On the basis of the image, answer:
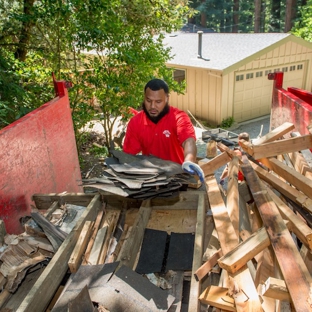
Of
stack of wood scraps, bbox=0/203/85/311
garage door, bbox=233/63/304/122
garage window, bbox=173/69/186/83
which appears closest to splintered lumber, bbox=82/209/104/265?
stack of wood scraps, bbox=0/203/85/311

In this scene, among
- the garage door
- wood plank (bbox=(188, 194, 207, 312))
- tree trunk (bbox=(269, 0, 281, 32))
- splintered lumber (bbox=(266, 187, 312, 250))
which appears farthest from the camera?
tree trunk (bbox=(269, 0, 281, 32))

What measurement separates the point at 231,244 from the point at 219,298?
1.48 ft

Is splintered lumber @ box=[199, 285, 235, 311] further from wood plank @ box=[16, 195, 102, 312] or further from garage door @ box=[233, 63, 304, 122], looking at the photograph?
garage door @ box=[233, 63, 304, 122]

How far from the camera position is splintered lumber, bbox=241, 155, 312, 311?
66.6 inches

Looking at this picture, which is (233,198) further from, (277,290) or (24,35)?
(24,35)

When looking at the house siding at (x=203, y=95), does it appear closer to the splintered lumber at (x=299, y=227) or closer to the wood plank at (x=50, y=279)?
the splintered lumber at (x=299, y=227)

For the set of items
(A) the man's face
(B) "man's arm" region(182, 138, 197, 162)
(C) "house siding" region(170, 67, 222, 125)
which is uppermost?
(A) the man's face

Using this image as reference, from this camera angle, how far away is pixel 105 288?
6.60 feet

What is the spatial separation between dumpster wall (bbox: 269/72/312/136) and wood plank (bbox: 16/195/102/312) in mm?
3526

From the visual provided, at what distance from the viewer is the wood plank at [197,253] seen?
6.32 feet

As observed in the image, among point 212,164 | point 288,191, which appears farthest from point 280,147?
point 212,164

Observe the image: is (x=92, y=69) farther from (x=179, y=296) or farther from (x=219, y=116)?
(x=179, y=296)

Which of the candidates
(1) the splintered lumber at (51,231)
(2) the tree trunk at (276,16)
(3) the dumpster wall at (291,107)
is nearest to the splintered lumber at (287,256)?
(1) the splintered lumber at (51,231)

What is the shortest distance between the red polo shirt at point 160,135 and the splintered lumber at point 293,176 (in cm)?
104
